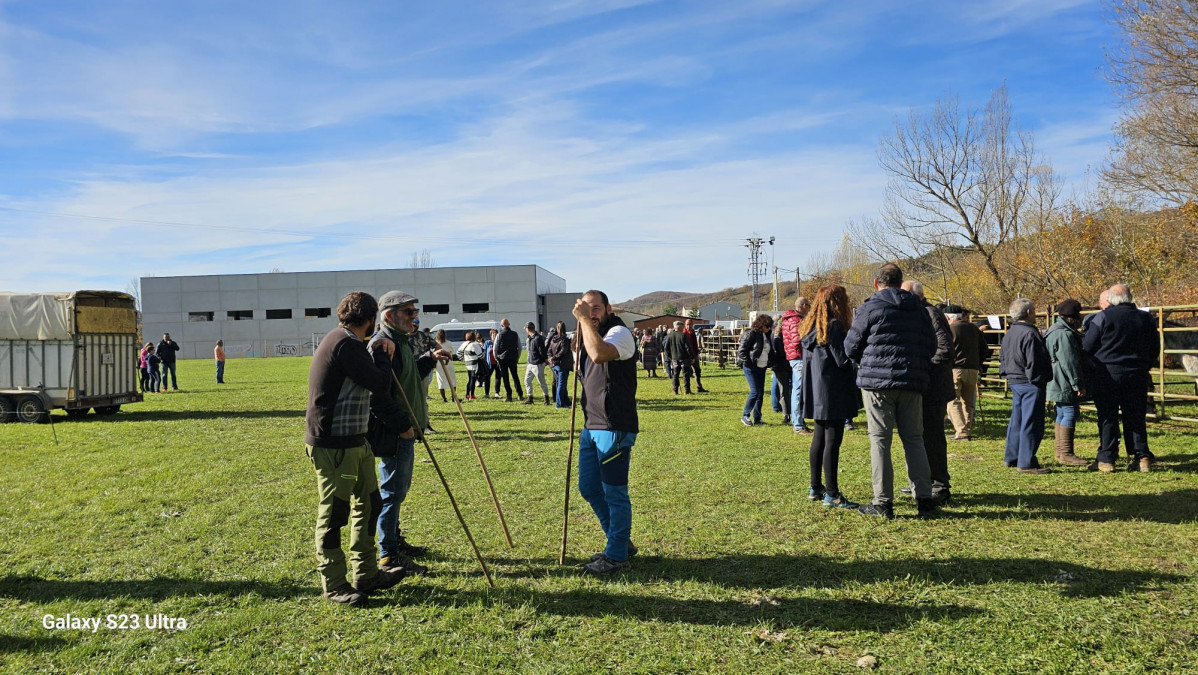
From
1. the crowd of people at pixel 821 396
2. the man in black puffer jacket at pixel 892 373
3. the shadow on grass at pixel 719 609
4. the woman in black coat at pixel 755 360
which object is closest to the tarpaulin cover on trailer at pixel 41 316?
the crowd of people at pixel 821 396

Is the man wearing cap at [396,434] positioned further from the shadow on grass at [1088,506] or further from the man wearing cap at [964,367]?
the man wearing cap at [964,367]

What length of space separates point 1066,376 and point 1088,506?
1.95 m

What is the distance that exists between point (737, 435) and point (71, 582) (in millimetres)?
8442

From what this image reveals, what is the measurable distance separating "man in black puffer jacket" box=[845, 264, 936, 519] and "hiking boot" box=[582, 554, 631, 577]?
2.43m

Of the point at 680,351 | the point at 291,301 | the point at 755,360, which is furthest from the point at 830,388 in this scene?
the point at 291,301

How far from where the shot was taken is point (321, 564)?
463 cm

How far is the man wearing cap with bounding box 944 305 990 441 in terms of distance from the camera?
32.4 ft

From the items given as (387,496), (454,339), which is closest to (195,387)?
(454,339)

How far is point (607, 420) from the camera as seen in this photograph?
4.79 m

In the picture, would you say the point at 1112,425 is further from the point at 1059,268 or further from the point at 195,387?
the point at 195,387

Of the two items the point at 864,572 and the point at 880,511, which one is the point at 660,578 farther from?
the point at 880,511

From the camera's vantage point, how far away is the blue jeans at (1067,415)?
7.92 meters

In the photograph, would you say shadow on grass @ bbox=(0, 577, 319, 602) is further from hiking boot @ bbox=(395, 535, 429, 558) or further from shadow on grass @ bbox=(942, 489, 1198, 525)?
shadow on grass @ bbox=(942, 489, 1198, 525)

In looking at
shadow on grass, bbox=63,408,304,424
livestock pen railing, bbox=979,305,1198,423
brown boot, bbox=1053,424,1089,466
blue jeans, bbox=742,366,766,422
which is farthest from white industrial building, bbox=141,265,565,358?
brown boot, bbox=1053,424,1089,466
